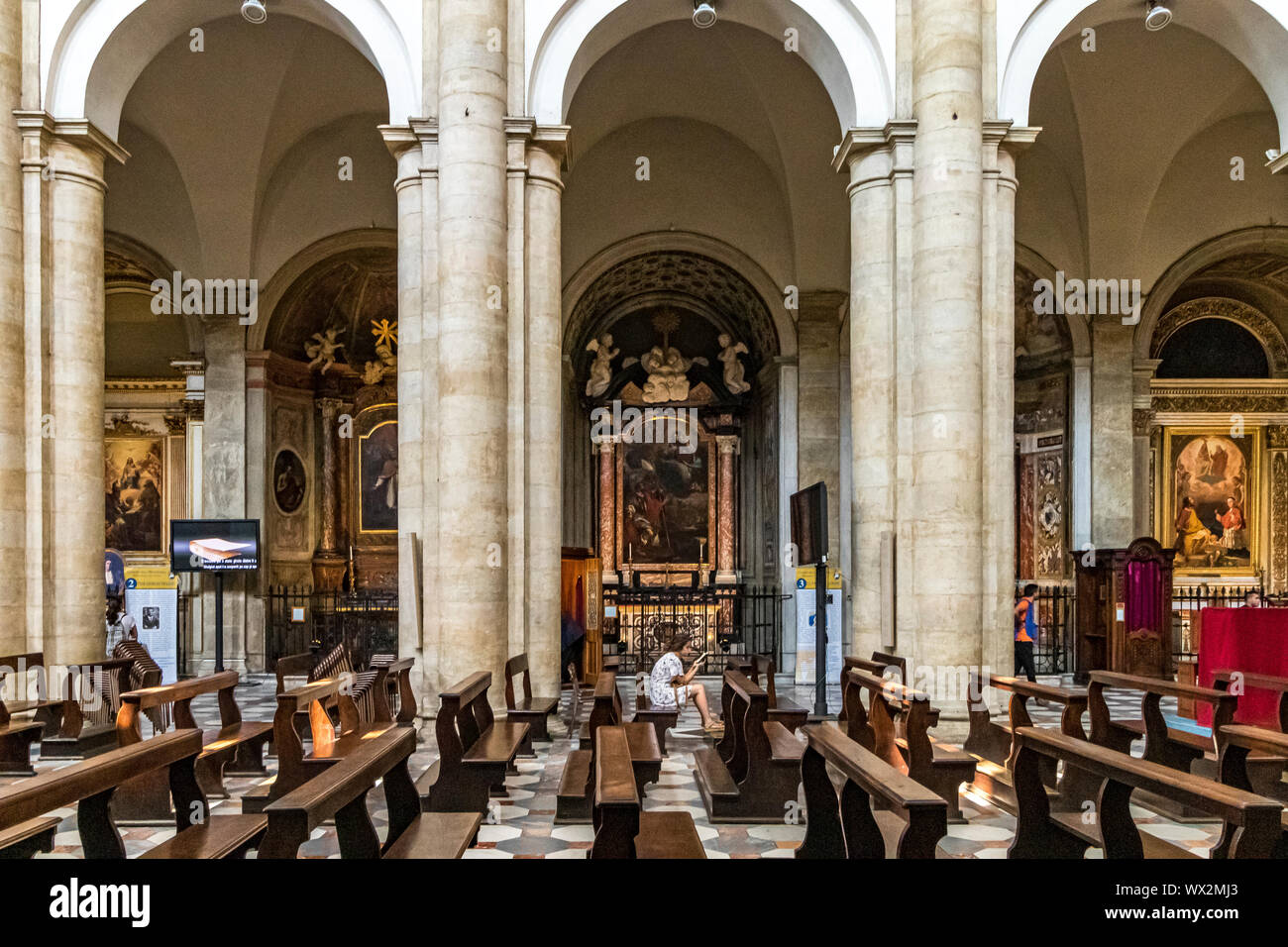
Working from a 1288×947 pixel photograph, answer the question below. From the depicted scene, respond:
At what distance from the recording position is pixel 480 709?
816cm

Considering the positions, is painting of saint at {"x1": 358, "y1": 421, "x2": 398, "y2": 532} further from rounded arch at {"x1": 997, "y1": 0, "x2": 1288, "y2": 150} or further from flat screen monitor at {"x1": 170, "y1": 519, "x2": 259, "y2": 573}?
rounded arch at {"x1": 997, "y1": 0, "x2": 1288, "y2": 150}

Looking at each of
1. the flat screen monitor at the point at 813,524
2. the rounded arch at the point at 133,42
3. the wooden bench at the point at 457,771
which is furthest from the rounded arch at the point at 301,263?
the wooden bench at the point at 457,771

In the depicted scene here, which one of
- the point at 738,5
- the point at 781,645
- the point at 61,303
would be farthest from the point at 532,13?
the point at 781,645

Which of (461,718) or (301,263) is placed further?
(301,263)

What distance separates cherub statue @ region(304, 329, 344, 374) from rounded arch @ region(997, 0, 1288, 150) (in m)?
12.3

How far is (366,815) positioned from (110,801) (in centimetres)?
119

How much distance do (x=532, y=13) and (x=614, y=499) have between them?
463 inches

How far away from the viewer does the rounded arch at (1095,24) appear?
10.3m

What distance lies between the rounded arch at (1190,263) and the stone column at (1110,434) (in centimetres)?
68

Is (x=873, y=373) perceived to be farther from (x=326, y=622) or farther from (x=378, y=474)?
(x=378, y=474)

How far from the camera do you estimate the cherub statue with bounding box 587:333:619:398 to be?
20547 millimetres

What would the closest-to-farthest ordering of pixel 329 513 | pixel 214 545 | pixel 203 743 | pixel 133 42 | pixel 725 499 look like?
1. pixel 203 743
2. pixel 133 42
3. pixel 214 545
4. pixel 329 513
5. pixel 725 499

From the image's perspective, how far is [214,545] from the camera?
15.1 meters

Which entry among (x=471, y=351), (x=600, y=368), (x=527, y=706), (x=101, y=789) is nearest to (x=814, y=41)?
(x=471, y=351)
